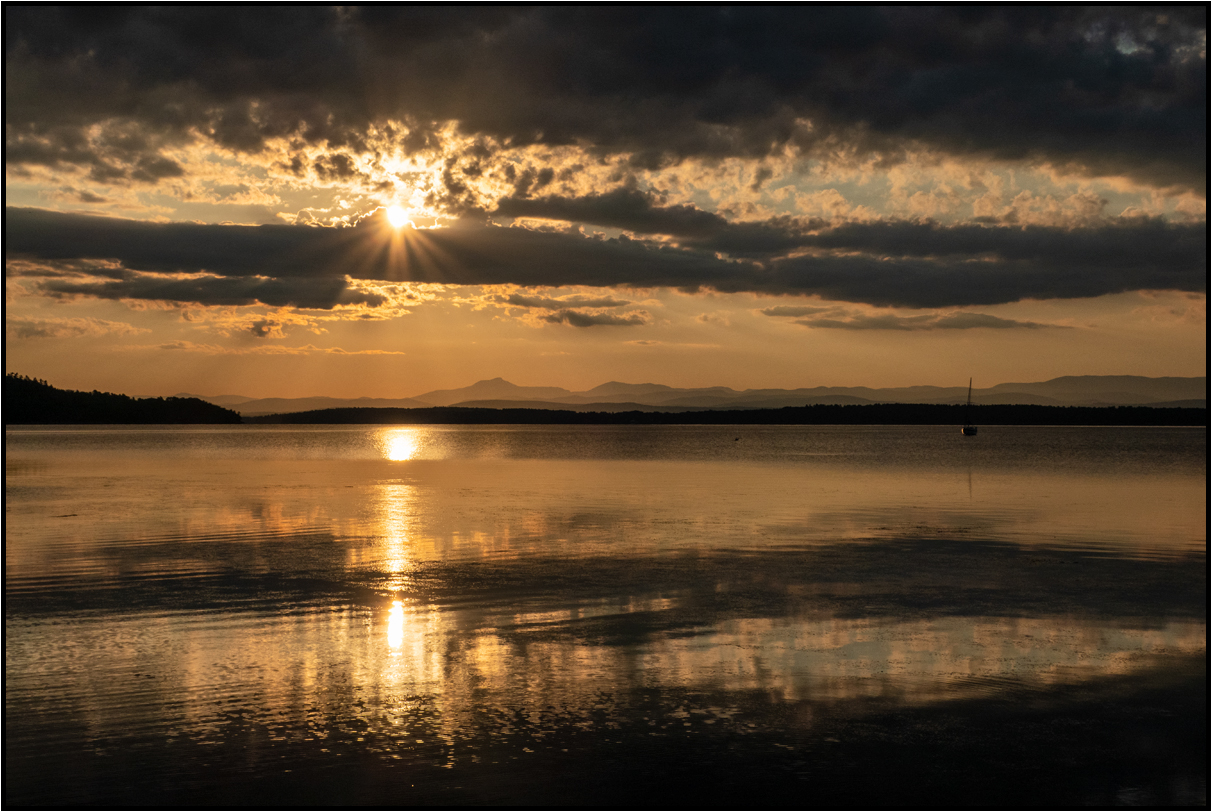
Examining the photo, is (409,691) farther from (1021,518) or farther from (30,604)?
(1021,518)

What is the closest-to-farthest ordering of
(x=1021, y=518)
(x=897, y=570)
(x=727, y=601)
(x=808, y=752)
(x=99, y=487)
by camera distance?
(x=808, y=752)
(x=727, y=601)
(x=897, y=570)
(x=1021, y=518)
(x=99, y=487)

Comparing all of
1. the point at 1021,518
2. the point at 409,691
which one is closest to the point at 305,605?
the point at 409,691

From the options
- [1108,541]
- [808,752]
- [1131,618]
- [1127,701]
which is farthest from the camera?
[1108,541]

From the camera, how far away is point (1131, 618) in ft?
54.6

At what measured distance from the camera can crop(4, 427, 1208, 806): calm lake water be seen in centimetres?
938

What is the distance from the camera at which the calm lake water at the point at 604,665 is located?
9375 mm

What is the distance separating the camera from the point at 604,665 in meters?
13.2

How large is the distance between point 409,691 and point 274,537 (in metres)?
18.0

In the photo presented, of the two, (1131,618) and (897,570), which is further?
(897,570)

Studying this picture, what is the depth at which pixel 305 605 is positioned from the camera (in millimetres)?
17594

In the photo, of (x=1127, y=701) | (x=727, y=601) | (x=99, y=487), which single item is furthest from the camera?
(x=99, y=487)

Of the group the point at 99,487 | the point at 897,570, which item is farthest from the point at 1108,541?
the point at 99,487

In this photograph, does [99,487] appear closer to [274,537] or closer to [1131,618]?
[274,537]

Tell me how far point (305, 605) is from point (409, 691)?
21.2ft
